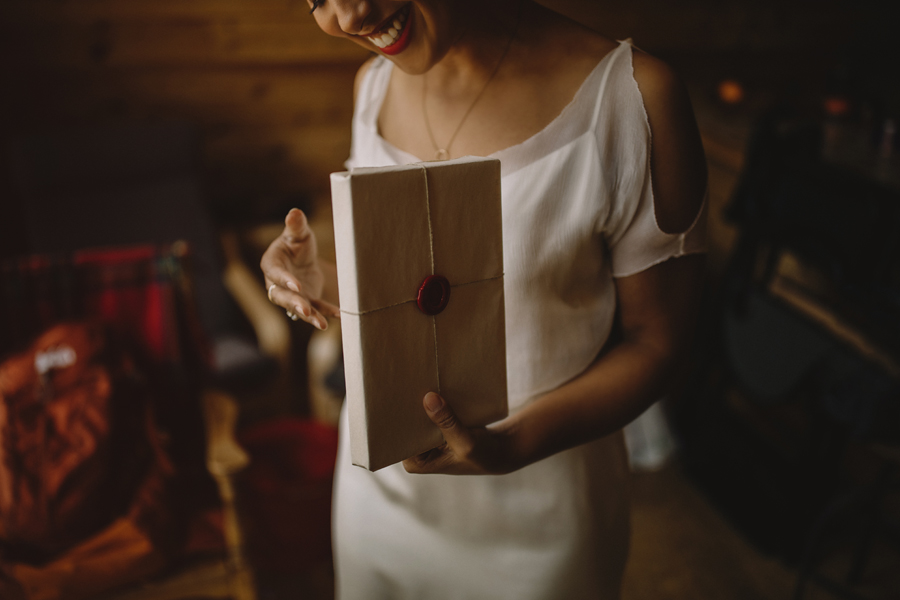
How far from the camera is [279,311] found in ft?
8.66

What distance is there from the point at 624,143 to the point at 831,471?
175 cm

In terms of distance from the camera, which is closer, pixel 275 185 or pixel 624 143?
pixel 624 143

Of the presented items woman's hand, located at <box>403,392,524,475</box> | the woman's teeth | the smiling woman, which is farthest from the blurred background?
the woman's teeth

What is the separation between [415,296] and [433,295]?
0.02 meters

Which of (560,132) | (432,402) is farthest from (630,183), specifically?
(432,402)

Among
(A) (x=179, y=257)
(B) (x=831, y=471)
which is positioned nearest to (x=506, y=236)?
(A) (x=179, y=257)

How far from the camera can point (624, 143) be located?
63cm

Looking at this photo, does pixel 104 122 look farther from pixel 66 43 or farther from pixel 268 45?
pixel 268 45

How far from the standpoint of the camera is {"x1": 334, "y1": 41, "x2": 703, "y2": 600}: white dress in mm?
643

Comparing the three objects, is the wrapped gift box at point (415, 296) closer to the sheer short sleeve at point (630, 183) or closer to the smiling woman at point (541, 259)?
the smiling woman at point (541, 259)

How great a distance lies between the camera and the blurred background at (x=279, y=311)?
1.57m

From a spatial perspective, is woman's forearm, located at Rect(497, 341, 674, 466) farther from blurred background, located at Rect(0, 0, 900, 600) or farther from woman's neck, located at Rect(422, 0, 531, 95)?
blurred background, located at Rect(0, 0, 900, 600)

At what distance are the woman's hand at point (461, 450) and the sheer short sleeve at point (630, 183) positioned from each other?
227 millimetres

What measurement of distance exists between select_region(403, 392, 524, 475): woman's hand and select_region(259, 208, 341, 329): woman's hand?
123mm
